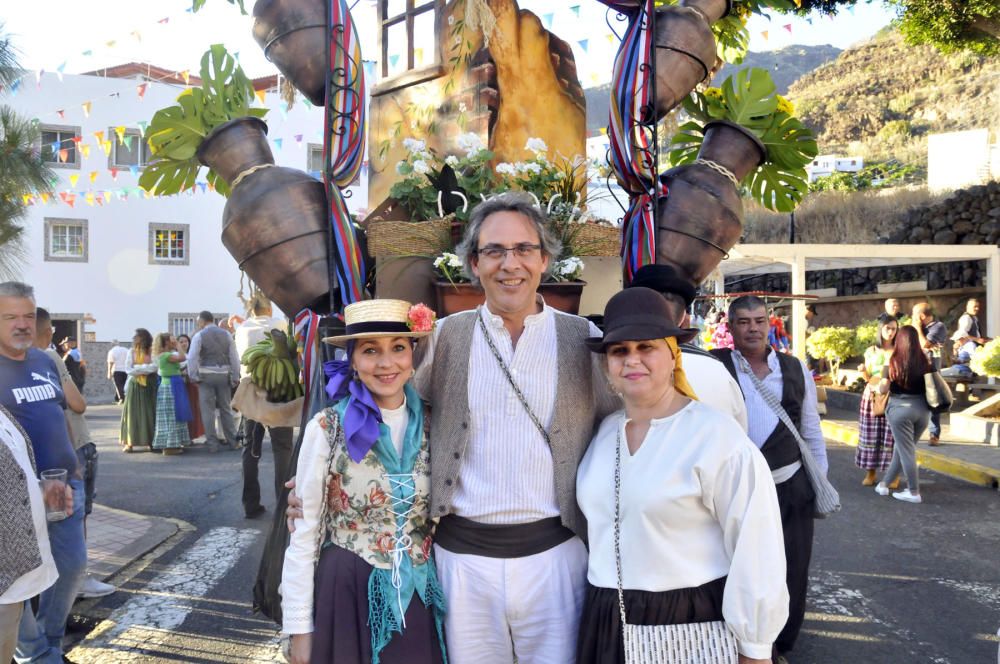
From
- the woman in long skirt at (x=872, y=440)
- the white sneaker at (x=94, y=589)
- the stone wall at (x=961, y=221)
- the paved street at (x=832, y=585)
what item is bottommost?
the paved street at (x=832, y=585)

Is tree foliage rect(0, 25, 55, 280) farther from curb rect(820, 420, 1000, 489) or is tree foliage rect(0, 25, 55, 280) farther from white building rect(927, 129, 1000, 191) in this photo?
white building rect(927, 129, 1000, 191)

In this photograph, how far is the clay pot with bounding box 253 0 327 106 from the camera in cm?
365

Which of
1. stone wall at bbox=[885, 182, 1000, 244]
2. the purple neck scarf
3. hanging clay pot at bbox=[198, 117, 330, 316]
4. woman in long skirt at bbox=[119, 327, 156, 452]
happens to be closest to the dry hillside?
stone wall at bbox=[885, 182, 1000, 244]

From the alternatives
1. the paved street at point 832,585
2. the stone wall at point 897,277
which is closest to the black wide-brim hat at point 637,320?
the paved street at point 832,585

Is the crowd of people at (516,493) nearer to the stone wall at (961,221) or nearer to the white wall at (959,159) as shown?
the stone wall at (961,221)

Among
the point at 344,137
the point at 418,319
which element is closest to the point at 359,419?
the point at 418,319

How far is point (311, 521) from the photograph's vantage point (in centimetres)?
236

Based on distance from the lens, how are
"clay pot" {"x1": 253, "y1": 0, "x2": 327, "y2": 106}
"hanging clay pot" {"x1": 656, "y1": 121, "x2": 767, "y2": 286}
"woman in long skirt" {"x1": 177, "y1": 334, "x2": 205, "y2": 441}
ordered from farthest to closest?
"woman in long skirt" {"x1": 177, "y1": 334, "x2": 205, "y2": 441} < "hanging clay pot" {"x1": 656, "y1": 121, "x2": 767, "y2": 286} < "clay pot" {"x1": 253, "y1": 0, "x2": 327, "y2": 106}

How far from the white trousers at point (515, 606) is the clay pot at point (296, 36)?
8.07ft

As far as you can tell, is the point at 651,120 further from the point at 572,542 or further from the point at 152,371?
the point at 152,371

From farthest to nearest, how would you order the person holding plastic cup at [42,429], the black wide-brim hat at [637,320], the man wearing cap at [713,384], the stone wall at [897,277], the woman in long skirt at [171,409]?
the stone wall at [897,277] < the woman in long skirt at [171,409] < the person holding plastic cup at [42,429] < the man wearing cap at [713,384] < the black wide-brim hat at [637,320]

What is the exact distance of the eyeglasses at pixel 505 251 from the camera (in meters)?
2.47

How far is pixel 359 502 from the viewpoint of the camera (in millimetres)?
2387

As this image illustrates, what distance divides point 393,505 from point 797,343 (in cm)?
1461
